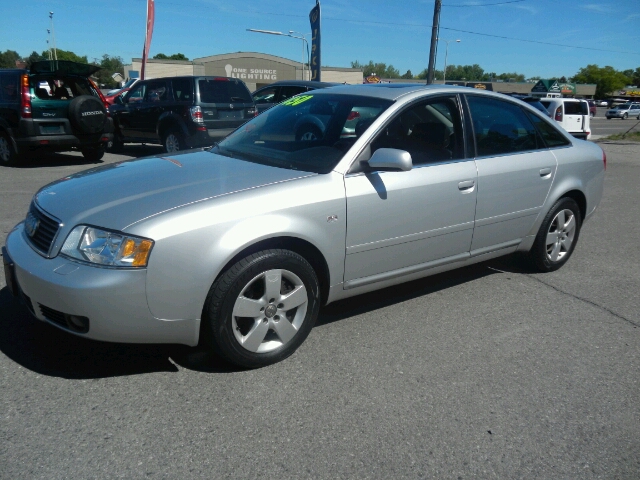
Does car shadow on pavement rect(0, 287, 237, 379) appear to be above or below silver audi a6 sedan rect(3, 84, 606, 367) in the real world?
below

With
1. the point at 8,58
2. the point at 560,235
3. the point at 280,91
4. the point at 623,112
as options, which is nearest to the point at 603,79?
the point at 623,112

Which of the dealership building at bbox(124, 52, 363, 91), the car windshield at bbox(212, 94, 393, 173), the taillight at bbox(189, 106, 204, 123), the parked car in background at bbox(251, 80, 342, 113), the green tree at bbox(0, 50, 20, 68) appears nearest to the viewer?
the car windshield at bbox(212, 94, 393, 173)

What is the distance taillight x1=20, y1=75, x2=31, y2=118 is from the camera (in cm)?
1010

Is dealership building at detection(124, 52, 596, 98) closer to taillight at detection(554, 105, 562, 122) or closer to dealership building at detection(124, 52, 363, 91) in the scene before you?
dealership building at detection(124, 52, 363, 91)

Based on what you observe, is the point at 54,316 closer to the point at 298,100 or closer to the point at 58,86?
the point at 298,100

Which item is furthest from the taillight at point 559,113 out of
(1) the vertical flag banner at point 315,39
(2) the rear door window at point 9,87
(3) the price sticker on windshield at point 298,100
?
(3) the price sticker on windshield at point 298,100

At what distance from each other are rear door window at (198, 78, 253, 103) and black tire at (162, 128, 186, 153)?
895 mm

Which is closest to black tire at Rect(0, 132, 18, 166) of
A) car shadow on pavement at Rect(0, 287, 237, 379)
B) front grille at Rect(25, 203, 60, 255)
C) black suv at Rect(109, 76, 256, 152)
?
black suv at Rect(109, 76, 256, 152)

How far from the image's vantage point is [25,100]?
10.1 m

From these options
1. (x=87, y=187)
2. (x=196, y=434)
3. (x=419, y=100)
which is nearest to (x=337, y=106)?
(x=419, y=100)

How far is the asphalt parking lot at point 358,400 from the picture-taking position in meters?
2.58

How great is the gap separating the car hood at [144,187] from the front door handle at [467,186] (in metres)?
1.25

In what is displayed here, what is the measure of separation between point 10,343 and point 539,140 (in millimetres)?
4231

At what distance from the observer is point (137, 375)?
3.26 metres
